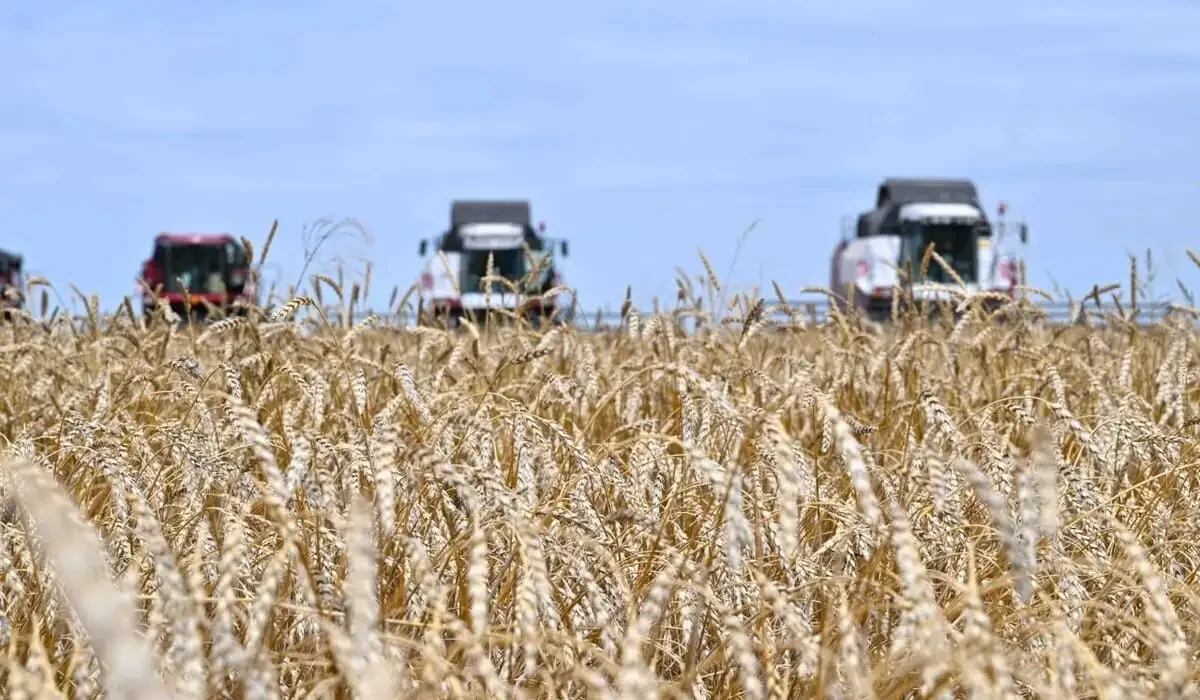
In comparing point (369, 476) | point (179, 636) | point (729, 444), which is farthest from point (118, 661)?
point (729, 444)

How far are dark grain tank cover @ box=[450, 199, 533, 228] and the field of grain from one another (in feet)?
90.3

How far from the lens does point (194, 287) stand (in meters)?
30.9

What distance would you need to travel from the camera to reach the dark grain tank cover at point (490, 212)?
31953 millimetres

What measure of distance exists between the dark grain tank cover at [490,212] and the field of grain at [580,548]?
27.5 meters

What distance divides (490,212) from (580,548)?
3003cm

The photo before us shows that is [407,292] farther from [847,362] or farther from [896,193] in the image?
[896,193]

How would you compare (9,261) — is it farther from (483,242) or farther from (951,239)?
(951,239)

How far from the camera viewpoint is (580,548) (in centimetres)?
239

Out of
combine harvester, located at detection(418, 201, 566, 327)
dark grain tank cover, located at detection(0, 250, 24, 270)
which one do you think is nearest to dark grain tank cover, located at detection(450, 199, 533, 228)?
combine harvester, located at detection(418, 201, 566, 327)

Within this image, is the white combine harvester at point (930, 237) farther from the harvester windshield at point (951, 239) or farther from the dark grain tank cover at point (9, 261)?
the dark grain tank cover at point (9, 261)

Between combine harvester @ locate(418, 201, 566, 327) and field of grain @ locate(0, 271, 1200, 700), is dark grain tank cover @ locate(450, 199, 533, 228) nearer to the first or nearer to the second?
combine harvester @ locate(418, 201, 566, 327)

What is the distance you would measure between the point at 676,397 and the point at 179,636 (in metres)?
3.42

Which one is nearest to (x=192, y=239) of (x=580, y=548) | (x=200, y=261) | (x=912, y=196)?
(x=200, y=261)

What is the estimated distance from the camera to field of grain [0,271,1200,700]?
54.3 inches
